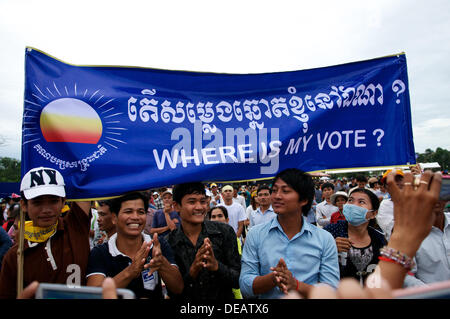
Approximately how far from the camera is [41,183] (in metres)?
2.30

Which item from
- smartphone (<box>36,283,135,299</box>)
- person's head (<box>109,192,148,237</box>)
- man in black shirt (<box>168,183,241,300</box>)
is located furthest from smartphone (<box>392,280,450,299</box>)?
person's head (<box>109,192,148,237</box>)

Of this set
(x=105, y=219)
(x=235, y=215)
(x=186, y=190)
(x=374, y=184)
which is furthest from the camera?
(x=374, y=184)

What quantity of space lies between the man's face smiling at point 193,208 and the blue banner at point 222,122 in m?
0.20

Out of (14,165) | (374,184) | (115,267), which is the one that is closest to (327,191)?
(374,184)

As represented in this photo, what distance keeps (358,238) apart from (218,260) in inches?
58.8

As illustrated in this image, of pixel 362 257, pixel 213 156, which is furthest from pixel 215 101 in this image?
pixel 362 257

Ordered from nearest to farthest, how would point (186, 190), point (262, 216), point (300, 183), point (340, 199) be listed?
point (300, 183), point (186, 190), point (340, 199), point (262, 216)

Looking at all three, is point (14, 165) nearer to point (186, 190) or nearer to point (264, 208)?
point (264, 208)

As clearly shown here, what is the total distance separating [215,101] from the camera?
3197 mm

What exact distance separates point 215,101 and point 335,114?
4.47ft

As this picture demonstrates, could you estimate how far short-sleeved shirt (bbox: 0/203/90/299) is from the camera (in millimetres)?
2183
